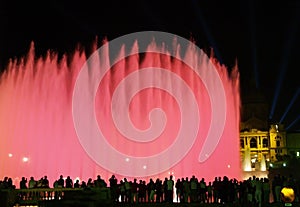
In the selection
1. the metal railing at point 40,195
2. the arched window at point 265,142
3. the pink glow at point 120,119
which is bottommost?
the metal railing at point 40,195

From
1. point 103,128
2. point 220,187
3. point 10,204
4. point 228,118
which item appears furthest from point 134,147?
point 10,204

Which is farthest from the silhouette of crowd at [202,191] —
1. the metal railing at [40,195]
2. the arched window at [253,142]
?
the arched window at [253,142]

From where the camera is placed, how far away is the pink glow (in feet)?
107

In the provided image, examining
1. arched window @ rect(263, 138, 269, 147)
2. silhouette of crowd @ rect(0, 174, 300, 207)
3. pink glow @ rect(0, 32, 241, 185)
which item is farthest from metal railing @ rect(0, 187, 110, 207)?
arched window @ rect(263, 138, 269, 147)

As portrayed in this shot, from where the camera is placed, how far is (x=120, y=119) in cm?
3634

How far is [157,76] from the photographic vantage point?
37844 millimetres

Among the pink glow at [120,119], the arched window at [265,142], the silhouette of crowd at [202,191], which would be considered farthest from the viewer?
the arched window at [265,142]

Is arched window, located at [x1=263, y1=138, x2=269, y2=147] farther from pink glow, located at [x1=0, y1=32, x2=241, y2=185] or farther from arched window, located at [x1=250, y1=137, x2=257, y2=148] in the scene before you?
pink glow, located at [x1=0, y1=32, x2=241, y2=185]

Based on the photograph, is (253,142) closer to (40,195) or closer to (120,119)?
(120,119)

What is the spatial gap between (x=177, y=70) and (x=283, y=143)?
79408mm

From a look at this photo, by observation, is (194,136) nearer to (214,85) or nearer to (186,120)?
(186,120)

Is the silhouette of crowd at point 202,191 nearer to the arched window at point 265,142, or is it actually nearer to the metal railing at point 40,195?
the metal railing at point 40,195

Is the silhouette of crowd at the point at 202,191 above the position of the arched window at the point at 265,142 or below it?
below

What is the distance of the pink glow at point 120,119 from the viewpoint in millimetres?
32531
